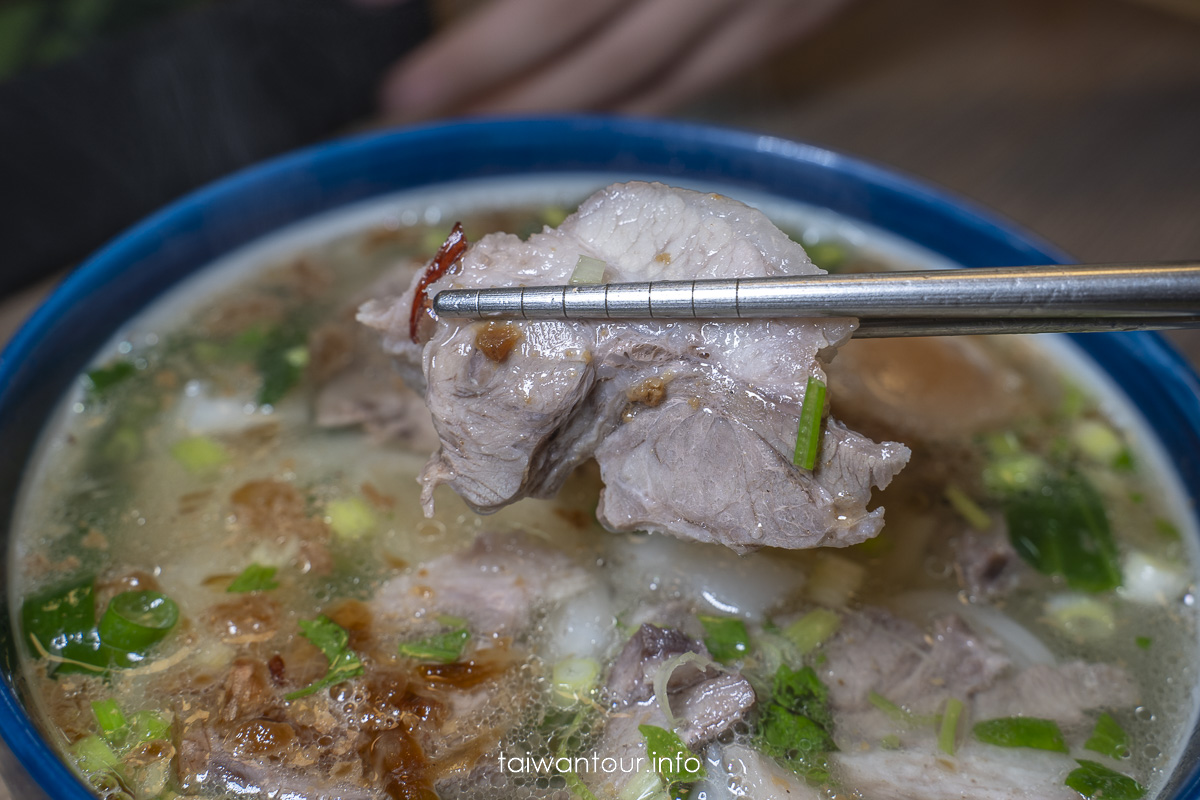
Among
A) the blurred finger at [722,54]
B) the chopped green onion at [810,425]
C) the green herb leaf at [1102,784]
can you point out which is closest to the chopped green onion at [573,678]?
the chopped green onion at [810,425]

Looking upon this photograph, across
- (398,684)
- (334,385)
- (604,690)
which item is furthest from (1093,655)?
(334,385)

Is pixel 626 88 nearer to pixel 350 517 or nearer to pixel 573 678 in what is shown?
pixel 350 517

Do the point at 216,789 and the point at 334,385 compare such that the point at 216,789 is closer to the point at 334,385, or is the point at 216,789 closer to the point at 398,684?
the point at 398,684

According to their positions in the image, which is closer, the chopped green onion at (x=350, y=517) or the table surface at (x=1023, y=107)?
the chopped green onion at (x=350, y=517)

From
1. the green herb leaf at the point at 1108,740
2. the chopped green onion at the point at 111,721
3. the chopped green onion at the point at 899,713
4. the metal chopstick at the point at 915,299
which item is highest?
the metal chopstick at the point at 915,299

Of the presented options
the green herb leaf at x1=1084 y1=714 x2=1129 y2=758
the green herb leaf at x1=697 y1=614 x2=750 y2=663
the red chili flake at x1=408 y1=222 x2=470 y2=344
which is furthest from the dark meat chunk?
the red chili flake at x1=408 y1=222 x2=470 y2=344

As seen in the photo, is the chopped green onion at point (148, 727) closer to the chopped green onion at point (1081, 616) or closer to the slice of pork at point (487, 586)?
the slice of pork at point (487, 586)
